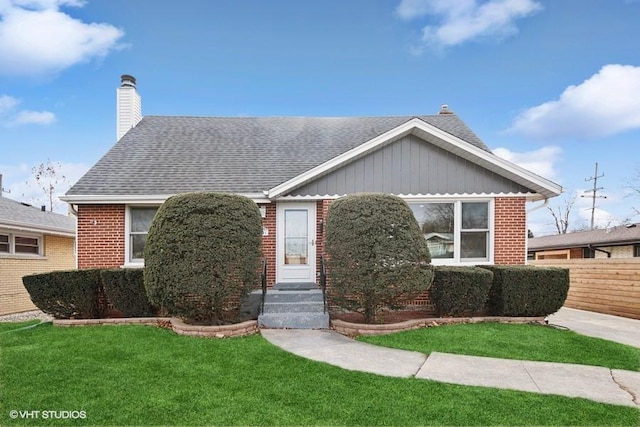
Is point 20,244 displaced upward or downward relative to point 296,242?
downward

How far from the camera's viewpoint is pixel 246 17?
13.1m

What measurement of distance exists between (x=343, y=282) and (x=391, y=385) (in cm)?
313

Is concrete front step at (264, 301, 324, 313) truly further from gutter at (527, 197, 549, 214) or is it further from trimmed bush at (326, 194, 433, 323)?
gutter at (527, 197, 549, 214)

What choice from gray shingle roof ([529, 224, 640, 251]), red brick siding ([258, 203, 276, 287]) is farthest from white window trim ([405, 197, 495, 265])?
gray shingle roof ([529, 224, 640, 251])

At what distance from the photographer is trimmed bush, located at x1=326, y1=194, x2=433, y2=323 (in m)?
7.77

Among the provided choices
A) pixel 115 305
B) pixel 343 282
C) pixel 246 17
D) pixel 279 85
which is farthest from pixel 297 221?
pixel 279 85

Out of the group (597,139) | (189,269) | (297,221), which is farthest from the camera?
(597,139)

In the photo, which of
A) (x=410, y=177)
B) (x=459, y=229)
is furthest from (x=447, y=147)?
(x=459, y=229)

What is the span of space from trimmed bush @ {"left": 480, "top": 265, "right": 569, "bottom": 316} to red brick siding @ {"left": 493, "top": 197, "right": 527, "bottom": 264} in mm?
1324

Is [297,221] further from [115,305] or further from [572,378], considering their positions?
[572,378]

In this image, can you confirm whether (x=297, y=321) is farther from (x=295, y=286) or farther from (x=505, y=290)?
(x=505, y=290)

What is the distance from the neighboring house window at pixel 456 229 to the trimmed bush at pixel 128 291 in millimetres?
6695

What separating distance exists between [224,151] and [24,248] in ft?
28.0

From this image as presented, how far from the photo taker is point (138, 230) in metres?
10.6
